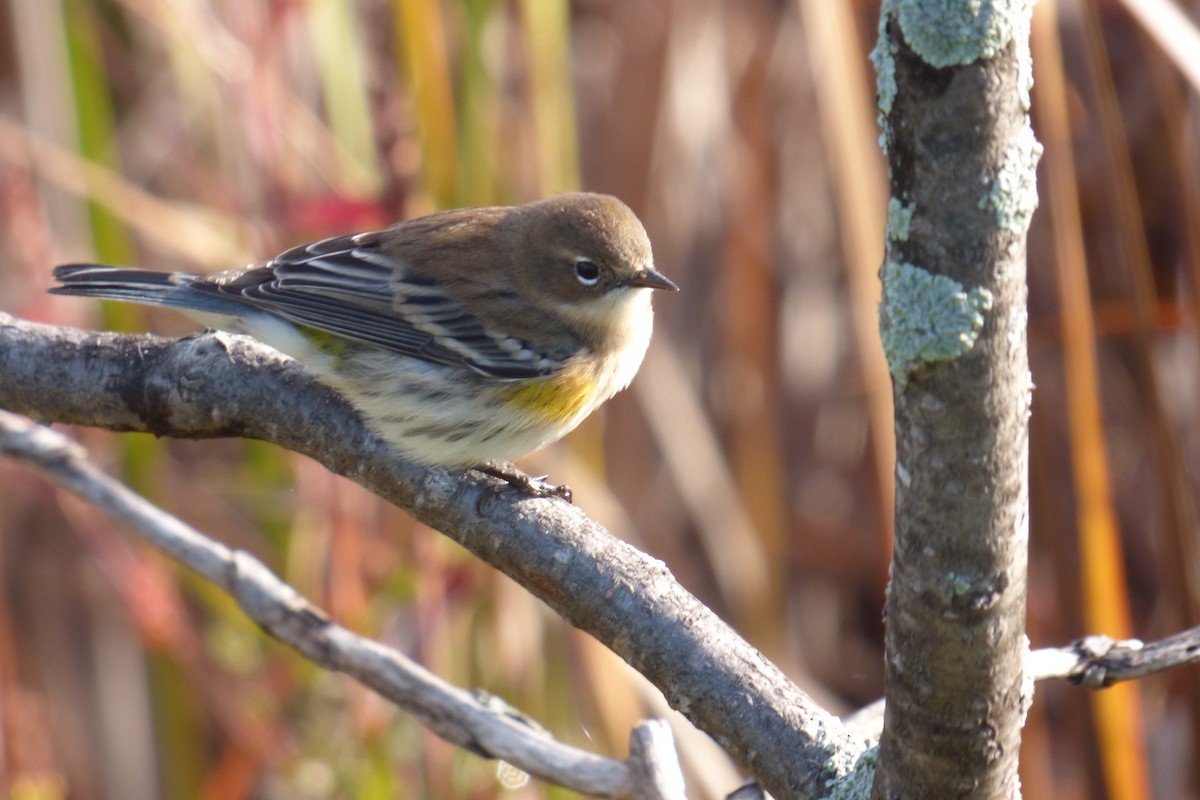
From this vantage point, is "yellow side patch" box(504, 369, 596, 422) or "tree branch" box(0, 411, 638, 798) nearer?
"tree branch" box(0, 411, 638, 798)

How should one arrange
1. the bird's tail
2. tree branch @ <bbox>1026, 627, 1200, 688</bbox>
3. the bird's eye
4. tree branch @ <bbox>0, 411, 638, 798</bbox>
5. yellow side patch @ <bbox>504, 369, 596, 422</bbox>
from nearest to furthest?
tree branch @ <bbox>1026, 627, 1200, 688</bbox>, tree branch @ <bbox>0, 411, 638, 798</bbox>, the bird's tail, yellow side patch @ <bbox>504, 369, 596, 422</bbox>, the bird's eye

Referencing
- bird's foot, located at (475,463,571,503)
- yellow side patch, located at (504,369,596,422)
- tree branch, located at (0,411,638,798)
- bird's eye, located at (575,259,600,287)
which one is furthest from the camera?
bird's eye, located at (575,259,600,287)

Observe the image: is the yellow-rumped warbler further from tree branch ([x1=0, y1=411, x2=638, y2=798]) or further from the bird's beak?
tree branch ([x1=0, y1=411, x2=638, y2=798])

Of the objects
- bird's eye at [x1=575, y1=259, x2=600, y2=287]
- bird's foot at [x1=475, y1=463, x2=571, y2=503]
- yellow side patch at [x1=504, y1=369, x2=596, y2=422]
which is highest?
bird's eye at [x1=575, y1=259, x2=600, y2=287]

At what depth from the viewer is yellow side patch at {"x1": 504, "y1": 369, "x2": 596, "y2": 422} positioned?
255 centimetres

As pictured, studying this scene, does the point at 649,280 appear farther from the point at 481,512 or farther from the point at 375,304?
the point at 481,512

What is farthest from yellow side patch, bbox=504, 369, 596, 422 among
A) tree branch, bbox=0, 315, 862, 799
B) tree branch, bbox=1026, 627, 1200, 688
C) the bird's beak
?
tree branch, bbox=1026, 627, 1200, 688

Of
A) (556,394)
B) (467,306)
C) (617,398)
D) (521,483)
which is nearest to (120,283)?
(467,306)

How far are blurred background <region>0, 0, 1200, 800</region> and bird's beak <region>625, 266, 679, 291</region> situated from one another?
0.45 metres

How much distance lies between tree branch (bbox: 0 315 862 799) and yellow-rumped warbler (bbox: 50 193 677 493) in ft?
0.96

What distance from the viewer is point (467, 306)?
282cm

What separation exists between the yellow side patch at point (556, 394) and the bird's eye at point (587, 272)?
0.76 ft

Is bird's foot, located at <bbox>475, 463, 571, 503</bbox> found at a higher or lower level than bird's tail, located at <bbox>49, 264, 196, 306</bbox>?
lower

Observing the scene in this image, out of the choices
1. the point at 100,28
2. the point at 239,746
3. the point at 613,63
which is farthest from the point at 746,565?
the point at 100,28
